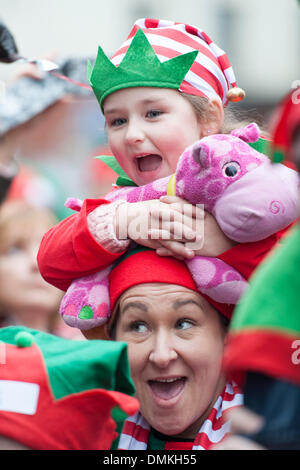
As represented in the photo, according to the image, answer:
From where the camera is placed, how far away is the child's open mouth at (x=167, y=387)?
198cm

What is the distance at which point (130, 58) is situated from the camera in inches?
82.0

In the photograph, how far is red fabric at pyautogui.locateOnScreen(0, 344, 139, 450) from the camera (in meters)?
1.61

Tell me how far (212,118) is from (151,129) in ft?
0.65

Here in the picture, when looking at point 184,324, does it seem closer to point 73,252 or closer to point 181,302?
point 181,302

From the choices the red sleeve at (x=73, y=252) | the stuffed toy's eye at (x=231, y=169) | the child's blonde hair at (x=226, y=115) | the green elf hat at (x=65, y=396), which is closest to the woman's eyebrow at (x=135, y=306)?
the red sleeve at (x=73, y=252)

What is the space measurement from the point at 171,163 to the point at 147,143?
3.4 inches

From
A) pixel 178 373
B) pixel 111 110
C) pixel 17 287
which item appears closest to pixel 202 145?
pixel 111 110

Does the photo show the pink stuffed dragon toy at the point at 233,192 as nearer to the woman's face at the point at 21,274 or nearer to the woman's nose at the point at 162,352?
the woman's nose at the point at 162,352

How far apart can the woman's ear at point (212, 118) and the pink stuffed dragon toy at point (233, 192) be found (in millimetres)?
179

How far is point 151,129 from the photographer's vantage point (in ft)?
6.68

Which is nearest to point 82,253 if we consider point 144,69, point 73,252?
point 73,252

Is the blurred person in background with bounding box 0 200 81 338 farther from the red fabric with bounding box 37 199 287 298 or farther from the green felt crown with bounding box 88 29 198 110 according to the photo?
the green felt crown with bounding box 88 29 198 110
